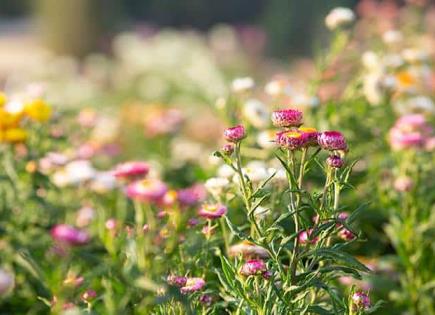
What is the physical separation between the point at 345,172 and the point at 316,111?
1826 mm

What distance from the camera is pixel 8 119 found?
3.33 m

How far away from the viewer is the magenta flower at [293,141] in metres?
2.04

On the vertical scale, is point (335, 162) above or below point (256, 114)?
above

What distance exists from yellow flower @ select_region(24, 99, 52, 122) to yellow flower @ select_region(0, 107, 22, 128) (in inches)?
3.5

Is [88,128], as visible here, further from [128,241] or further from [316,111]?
[128,241]

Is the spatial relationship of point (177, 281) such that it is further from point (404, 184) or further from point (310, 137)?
point (404, 184)

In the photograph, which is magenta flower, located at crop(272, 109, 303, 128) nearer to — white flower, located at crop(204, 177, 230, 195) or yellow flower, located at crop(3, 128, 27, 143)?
white flower, located at crop(204, 177, 230, 195)

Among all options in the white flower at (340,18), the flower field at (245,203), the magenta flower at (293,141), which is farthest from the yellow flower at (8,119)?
the magenta flower at (293,141)

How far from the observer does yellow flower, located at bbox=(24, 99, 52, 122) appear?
3.47m

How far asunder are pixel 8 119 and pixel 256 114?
93 centimetres

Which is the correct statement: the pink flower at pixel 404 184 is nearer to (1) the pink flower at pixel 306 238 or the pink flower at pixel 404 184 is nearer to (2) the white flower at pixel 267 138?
(2) the white flower at pixel 267 138

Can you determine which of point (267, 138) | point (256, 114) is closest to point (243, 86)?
point (256, 114)

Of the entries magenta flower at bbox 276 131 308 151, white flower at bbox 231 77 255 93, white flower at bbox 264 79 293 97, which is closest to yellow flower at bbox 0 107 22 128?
white flower at bbox 231 77 255 93

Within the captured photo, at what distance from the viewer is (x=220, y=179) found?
8.61ft
